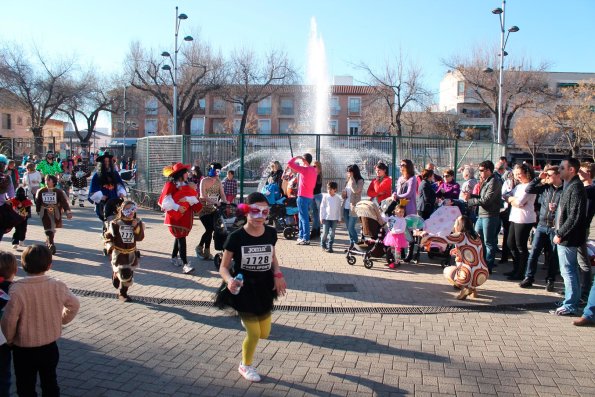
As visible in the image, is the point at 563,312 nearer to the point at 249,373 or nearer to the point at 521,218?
the point at 521,218

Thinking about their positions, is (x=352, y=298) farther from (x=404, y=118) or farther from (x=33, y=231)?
(x=404, y=118)

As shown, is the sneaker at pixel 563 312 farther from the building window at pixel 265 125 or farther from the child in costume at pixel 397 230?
the building window at pixel 265 125

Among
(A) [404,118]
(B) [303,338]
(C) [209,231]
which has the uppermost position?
(A) [404,118]

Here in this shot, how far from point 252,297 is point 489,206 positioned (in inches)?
218

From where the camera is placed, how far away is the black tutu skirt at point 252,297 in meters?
4.51

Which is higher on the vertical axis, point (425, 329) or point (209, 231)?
point (209, 231)

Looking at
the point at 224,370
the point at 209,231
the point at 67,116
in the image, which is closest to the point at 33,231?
the point at 209,231

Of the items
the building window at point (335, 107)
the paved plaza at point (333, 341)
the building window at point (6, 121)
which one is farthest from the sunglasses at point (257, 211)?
the building window at point (6, 121)

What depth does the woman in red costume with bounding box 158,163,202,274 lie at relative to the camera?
328 inches

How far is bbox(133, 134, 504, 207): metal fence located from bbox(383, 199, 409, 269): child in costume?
194 inches

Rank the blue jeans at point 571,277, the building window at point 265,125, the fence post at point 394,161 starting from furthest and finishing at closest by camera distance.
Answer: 1. the building window at point 265,125
2. the fence post at point 394,161
3. the blue jeans at point 571,277

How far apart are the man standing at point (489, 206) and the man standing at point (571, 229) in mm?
1843

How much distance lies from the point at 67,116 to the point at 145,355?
50.1 m

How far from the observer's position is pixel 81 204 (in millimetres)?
18953
